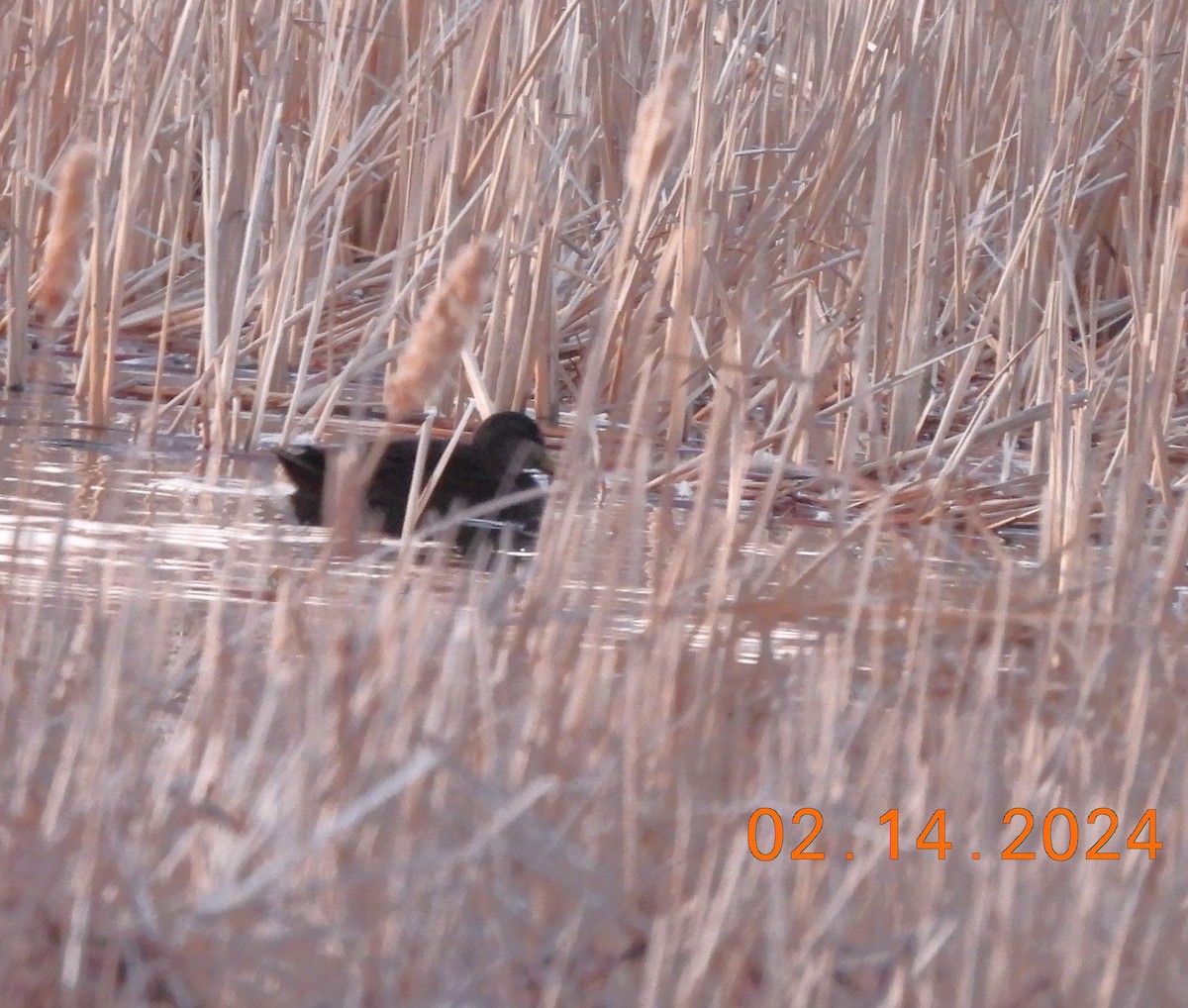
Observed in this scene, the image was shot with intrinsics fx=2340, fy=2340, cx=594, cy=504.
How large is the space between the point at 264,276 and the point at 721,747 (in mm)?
2649

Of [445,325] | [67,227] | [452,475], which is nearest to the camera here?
[445,325]

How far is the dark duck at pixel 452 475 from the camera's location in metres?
3.73

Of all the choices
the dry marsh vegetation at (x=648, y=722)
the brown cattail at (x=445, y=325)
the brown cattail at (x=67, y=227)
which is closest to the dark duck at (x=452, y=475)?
the dry marsh vegetation at (x=648, y=722)

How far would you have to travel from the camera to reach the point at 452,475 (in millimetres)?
4133

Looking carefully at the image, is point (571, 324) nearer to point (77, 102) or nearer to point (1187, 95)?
point (77, 102)

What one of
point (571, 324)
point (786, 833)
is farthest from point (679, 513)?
point (786, 833)

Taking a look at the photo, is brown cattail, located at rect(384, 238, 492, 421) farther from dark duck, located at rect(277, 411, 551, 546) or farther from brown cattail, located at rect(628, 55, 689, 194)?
dark duck, located at rect(277, 411, 551, 546)

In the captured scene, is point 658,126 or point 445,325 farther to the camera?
point 658,126
